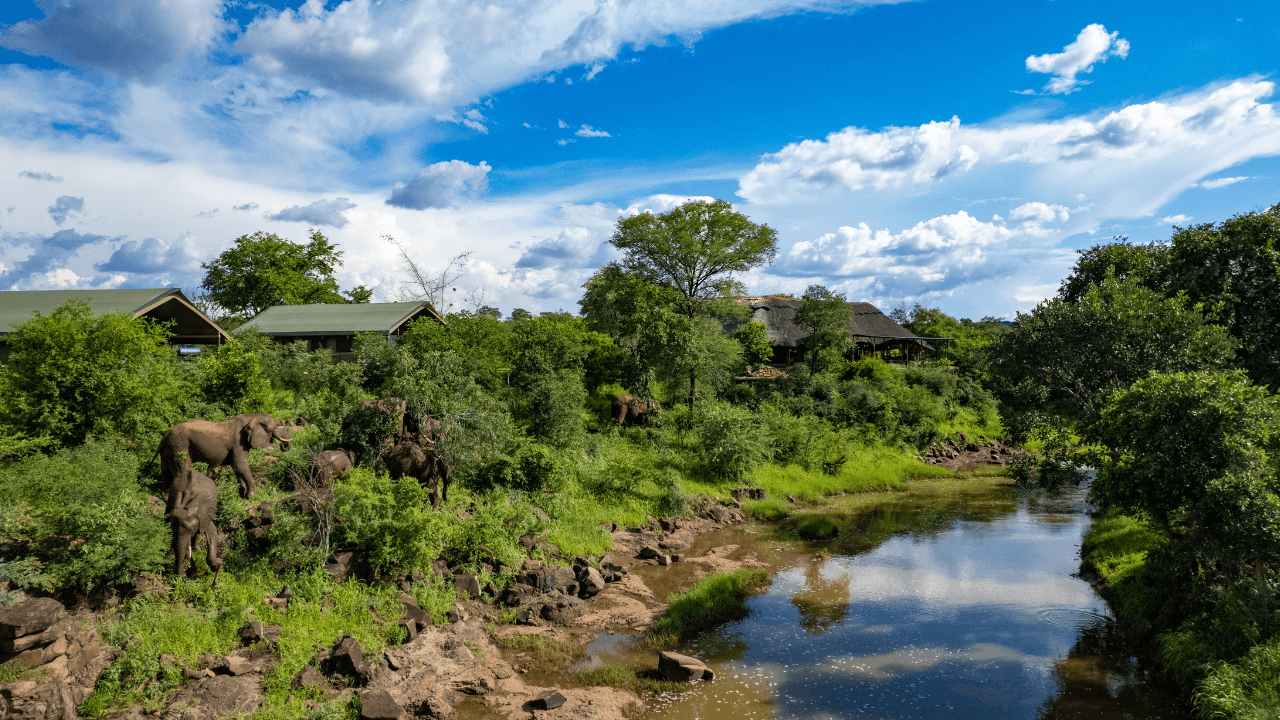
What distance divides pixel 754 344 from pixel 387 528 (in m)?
37.7

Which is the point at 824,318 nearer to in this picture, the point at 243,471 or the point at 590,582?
the point at 590,582

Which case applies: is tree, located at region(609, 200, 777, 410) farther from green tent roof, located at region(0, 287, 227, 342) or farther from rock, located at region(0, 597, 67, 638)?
rock, located at region(0, 597, 67, 638)

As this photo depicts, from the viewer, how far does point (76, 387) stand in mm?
18250

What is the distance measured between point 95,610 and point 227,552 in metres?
2.78

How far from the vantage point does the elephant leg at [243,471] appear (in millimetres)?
16969

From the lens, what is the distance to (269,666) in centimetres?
1321

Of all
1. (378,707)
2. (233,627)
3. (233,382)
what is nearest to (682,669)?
(378,707)

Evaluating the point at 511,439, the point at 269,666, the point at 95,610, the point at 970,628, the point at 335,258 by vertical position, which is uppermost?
the point at 335,258

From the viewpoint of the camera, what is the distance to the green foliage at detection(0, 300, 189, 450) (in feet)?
58.5

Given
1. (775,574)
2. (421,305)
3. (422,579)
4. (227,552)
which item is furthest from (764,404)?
(227,552)

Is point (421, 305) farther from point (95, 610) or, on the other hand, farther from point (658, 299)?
point (95, 610)

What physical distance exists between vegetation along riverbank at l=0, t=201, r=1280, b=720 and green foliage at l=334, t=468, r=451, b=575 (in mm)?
78

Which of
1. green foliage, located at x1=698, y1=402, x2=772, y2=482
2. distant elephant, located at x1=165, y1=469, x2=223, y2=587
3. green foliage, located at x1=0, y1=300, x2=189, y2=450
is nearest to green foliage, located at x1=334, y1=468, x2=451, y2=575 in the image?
distant elephant, located at x1=165, y1=469, x2=223, y2=587

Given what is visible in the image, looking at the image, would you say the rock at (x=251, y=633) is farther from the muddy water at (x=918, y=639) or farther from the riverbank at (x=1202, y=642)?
the riverbank at (x=1202, y=642)
